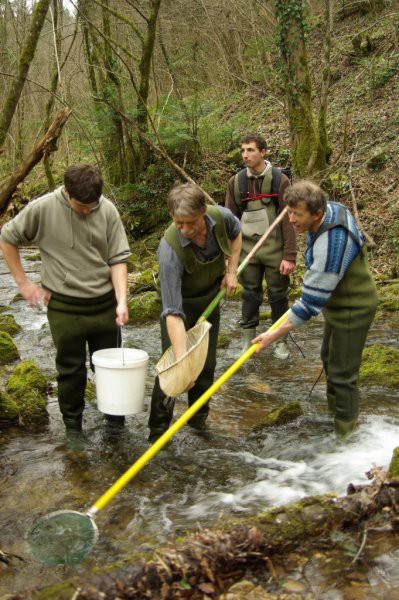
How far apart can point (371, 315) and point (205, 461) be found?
155 centimetres

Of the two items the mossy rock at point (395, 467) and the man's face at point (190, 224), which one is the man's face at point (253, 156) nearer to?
the man's face at point (190, 224)

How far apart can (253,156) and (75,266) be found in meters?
2.37

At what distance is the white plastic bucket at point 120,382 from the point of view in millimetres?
3826

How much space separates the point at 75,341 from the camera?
414 cm

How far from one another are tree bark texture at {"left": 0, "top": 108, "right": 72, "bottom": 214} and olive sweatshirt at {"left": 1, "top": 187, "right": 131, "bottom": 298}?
2.36 metres

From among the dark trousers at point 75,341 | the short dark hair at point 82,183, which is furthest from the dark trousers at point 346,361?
the short dark hair at point 82,183

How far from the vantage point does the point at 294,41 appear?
34.5 ft

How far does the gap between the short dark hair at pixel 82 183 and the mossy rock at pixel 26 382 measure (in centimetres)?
219

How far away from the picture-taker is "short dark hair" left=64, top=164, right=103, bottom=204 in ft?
12.0

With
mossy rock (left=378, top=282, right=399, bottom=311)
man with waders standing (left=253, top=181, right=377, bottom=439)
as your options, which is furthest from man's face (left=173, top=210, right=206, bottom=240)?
mossy rock (left=378, top=282, right=399, bottom=311)

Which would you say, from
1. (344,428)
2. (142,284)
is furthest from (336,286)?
(142,284)

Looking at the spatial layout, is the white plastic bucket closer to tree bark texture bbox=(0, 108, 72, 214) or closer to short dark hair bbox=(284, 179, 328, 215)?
short dark hair bbox=(284, 179, 328, 215)

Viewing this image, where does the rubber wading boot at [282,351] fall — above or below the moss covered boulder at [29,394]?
below

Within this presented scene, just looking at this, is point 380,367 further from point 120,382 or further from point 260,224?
point 120,382
